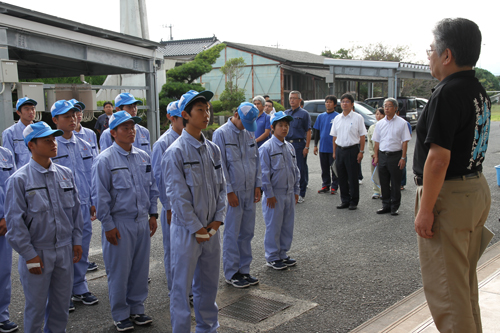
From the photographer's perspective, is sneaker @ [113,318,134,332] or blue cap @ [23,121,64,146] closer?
blue cap @ [23,121,64,146]

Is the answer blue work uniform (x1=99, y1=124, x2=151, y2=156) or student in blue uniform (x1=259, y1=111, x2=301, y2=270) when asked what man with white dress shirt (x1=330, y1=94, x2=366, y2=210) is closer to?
student in blue uniform (x1=259, y1=111, x2=301, y2=270)

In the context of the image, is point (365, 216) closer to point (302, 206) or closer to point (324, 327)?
point (302, 206)

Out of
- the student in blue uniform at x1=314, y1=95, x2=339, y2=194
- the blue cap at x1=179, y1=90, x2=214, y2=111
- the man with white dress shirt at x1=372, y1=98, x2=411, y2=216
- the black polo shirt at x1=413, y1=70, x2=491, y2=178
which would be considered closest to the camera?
the black polo shirt at x1=413, y1=70, x2=491, y2=178

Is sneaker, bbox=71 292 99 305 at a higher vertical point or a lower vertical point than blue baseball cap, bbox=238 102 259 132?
lower

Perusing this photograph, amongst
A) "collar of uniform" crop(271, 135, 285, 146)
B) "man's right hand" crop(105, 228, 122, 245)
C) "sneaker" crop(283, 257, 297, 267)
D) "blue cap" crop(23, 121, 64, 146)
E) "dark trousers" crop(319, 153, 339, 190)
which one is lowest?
"sneaker" crop(283, 257, 297, 267)

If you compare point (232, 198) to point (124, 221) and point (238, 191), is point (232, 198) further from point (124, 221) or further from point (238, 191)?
point (124, 221)

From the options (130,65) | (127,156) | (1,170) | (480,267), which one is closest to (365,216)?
(480,267)

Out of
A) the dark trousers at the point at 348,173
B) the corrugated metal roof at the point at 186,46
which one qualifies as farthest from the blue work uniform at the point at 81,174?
the corrugated metal roof at the point at 186,46

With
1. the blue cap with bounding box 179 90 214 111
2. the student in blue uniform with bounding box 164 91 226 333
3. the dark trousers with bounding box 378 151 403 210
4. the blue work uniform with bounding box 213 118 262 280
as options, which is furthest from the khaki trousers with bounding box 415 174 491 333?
the dark trousers with bounding box 378 151 403 210

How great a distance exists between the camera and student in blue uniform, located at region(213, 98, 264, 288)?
5012mm

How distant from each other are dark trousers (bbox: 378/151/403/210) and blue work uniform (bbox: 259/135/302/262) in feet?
9.06

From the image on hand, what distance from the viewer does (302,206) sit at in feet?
29.0

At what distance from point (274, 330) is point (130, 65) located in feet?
36.9

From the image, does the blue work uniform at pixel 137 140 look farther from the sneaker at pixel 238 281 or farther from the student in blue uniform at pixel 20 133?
the sneaker at pixel 238 281
